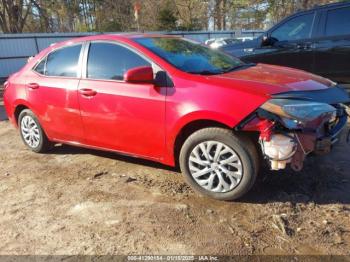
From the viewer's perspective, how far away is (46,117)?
5238 mm

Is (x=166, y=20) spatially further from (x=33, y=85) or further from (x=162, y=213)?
(x=162, y=213)

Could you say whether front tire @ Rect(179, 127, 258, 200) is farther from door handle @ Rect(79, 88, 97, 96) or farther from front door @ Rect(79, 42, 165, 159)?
door handle @ Rect(79, 88, 97, 96)

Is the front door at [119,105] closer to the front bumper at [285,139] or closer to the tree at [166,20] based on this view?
the front bumper at [285,139]

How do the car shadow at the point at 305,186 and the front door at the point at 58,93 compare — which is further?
the front door at the point at 58,93

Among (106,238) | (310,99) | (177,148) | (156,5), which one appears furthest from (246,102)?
(156,5)

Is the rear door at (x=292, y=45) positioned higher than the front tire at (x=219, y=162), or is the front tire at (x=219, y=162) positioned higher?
the rear door at (x=292, y=45)

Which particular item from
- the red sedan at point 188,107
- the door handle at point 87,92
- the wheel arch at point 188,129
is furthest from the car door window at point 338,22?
the door handle at point 87,92

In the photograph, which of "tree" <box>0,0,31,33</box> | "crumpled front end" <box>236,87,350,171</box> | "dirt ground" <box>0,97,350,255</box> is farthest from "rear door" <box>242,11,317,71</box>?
"tree" <box>0,0,31,33</box>

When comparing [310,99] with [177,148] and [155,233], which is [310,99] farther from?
[155,233]

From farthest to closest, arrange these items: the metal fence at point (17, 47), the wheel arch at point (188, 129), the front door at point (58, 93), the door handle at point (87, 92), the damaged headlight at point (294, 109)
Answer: the metal fence at point (17, 47) → the front door at point (58, 93) → the door handle at point (87, 92) → the wheel arch at point (188, 129) → the damaged headlight at point (294, 109)

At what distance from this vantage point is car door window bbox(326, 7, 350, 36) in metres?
7.13

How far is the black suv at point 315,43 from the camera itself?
7.22 meters

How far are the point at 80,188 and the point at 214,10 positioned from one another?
36.6 meters

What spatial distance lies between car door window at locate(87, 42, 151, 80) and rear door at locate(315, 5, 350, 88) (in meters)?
4.47
